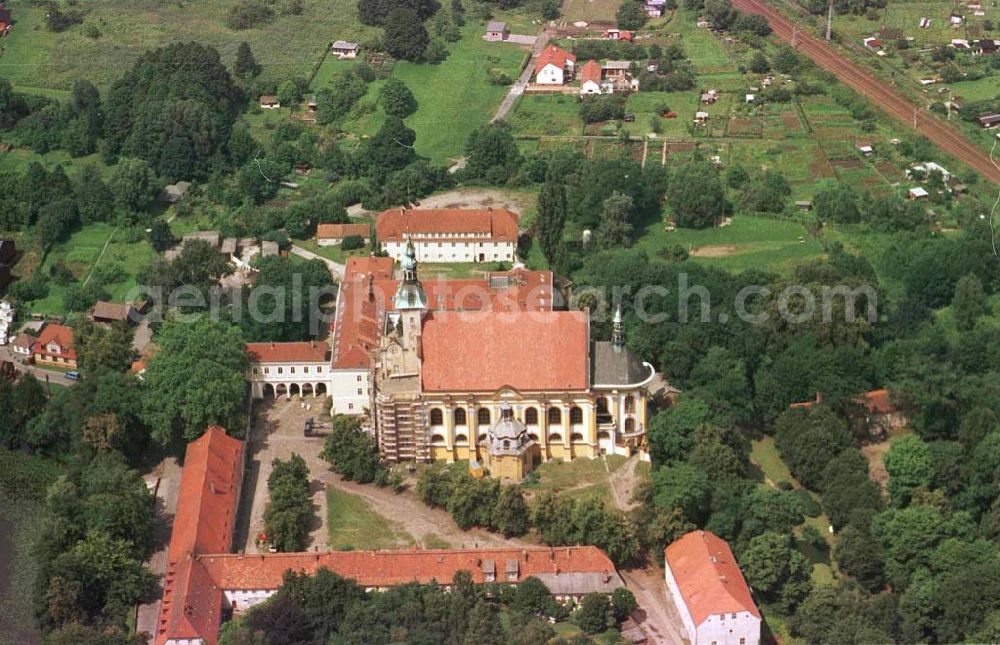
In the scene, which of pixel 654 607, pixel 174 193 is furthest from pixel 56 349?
pixel 654 607

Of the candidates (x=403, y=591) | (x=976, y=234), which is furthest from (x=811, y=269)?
(x=403, y=591)

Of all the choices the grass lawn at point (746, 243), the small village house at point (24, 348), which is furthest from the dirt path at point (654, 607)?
A: the small village house at point (24, 348)

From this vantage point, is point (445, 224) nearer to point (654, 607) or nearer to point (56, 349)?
point (56, 349)

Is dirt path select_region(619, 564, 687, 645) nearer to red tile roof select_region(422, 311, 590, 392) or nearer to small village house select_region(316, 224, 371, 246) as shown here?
red tile roof select_region(422, 311, 590, 392)

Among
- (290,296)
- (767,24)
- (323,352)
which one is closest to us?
(323,352)

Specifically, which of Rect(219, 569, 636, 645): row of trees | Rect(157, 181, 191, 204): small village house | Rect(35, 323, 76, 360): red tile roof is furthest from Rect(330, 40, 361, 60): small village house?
Rect(219, 569, 636, 645): row of trees

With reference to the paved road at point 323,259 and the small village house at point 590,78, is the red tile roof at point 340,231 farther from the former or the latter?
the small village house at point 590,78

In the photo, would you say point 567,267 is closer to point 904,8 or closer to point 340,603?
point 340,603
